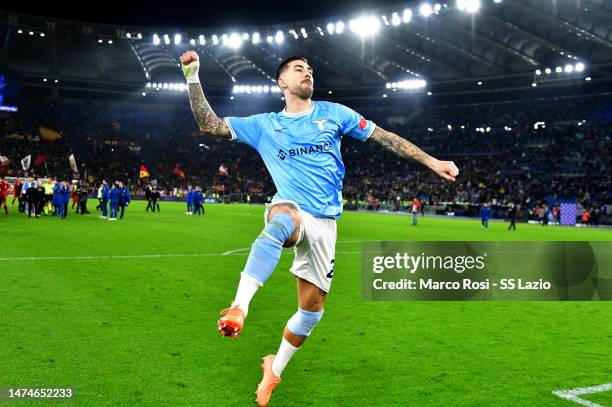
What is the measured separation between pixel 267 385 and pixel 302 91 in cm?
224

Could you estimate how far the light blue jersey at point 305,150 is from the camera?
419 centimetres

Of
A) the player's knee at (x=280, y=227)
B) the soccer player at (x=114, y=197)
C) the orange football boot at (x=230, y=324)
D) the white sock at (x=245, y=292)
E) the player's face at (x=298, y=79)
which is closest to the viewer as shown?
the orange football boot at (x=230, y=324)

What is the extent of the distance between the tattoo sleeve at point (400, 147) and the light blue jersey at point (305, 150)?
0.89 feet

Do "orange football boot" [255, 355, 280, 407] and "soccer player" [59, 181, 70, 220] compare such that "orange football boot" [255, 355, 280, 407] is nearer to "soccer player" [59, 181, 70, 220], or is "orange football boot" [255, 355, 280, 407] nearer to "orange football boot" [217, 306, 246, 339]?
"orange football boot" [217, 306, 246, 339]

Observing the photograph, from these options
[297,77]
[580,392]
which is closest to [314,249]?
[297,77]

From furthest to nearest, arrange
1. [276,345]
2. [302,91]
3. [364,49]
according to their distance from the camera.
Result: 1. [364,49]
2. [276,345]
3. [302,91]

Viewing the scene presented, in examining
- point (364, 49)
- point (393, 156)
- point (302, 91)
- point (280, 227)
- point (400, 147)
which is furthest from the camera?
point (393, 156)

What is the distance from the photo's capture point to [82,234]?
60.1 feet

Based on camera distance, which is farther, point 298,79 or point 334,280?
point 334,280

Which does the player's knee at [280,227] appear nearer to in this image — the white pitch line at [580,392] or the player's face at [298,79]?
the player's face at [298,79]

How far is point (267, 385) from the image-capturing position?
4.18 m

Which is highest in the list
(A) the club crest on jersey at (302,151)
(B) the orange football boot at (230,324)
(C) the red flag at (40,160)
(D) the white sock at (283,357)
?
(C) the red flag at (40,160)

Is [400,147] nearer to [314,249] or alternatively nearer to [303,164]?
[303,164]

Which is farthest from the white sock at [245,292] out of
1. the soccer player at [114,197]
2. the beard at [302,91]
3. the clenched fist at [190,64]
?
the soccer player at [114,197]
